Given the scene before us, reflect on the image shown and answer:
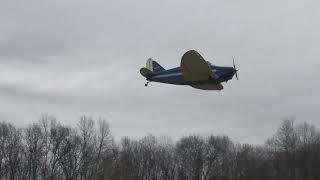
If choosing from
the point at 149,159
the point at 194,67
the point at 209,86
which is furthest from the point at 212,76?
the point at 149,159

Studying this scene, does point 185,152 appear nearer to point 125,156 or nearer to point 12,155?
point 125,156

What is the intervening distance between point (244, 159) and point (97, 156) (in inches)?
1361

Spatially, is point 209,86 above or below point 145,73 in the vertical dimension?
below

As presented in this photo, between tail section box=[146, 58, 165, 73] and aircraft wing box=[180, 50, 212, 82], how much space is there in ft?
13.7

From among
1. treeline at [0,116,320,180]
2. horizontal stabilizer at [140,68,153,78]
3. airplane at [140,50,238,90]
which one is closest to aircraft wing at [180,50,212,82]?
airplane at [140,50,238,90]

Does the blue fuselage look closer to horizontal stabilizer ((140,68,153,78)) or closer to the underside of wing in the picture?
the underside of wing

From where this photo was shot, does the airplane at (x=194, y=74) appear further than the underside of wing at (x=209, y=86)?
No

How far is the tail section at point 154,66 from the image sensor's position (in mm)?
38719

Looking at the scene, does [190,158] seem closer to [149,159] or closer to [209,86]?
[149,159]

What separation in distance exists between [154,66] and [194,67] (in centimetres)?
617

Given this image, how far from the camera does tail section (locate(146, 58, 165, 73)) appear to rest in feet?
127

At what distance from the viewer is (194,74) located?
3438 cm

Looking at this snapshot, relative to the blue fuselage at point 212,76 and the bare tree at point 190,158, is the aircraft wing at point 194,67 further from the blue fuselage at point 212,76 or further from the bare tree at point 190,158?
the bare tree at point 190,158

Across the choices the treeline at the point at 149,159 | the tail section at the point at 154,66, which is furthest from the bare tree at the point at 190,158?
the tail section at the point at 154,66
